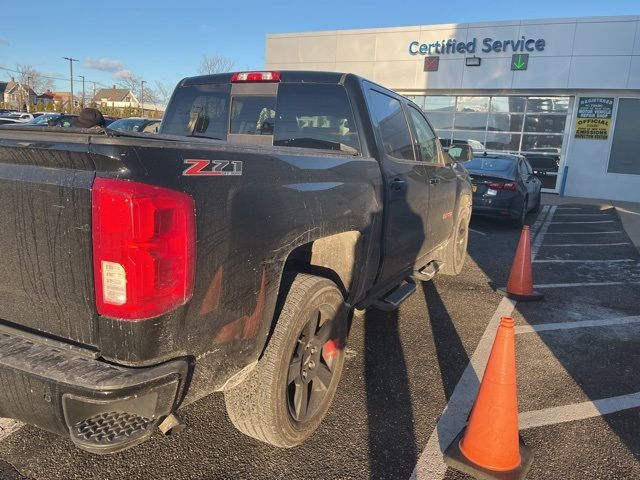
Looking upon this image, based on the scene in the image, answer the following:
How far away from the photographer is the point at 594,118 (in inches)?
677

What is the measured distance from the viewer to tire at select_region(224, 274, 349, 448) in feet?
7.97

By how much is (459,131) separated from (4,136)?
18903mm

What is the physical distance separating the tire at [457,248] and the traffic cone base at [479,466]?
346 cm

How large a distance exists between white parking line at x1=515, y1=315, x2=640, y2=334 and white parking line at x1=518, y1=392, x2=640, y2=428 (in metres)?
1.29

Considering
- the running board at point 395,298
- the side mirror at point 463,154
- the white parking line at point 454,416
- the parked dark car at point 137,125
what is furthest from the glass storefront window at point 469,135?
the running board at point 395,298

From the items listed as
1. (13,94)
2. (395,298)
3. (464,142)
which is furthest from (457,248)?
(13,94)

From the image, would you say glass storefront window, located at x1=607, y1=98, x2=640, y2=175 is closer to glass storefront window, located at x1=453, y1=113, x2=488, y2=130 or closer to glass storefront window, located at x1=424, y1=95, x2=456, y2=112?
glass storefront window, located at x1=453, y1=113, x2=488, y2=130

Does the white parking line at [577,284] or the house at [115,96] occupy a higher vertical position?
the house at [115,96]

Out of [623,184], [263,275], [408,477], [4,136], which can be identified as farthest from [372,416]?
[623,184]

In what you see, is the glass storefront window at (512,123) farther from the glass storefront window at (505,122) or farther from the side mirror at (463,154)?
the side mirror at (463,154)

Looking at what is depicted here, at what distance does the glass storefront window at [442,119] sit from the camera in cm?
1939

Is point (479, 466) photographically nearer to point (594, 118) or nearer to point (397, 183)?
point (397, 183)

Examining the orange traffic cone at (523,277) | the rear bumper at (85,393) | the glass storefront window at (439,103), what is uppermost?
the glass storefront window at (439,103)

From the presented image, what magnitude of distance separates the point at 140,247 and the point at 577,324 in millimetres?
4587
